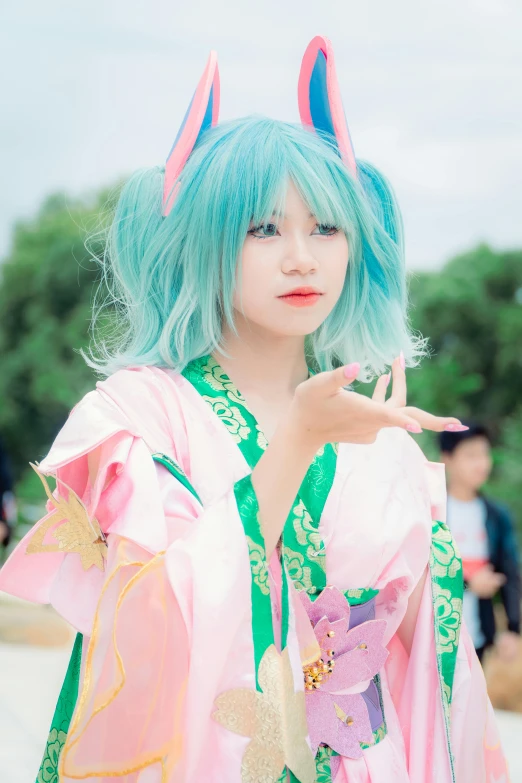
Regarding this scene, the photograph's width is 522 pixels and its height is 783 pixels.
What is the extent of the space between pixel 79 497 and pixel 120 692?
0.29m

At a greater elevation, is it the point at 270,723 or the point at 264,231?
the point at 264,231

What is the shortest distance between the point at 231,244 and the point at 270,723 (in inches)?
24.3

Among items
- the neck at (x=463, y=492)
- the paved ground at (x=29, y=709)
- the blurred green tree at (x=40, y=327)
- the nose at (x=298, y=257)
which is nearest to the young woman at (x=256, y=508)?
the nose at (x=298, y=257)

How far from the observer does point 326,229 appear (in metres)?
1.34

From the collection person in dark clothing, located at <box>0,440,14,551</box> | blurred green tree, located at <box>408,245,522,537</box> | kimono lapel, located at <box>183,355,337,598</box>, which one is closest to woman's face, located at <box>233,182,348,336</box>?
kimono lapel, located at <box>183,355,337,598</box>

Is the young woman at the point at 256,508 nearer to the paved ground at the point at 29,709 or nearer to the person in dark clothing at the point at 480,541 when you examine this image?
the paved ground at the point at 29,709

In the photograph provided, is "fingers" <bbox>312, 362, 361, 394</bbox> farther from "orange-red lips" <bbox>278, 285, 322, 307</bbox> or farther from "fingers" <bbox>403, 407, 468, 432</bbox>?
"orange-red lips" <bbox>278, 285, 322, 307</bbox>

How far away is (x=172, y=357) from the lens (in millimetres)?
1386

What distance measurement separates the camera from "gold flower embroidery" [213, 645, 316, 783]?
113 cm

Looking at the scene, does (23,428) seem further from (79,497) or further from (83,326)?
(79,497)

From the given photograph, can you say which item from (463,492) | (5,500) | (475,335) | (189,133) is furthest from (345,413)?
(475,335)

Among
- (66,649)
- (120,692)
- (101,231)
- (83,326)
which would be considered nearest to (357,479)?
(120,692)

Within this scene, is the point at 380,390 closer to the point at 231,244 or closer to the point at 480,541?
the point at 231,244

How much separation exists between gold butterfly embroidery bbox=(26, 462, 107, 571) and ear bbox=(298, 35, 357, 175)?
0.61m
